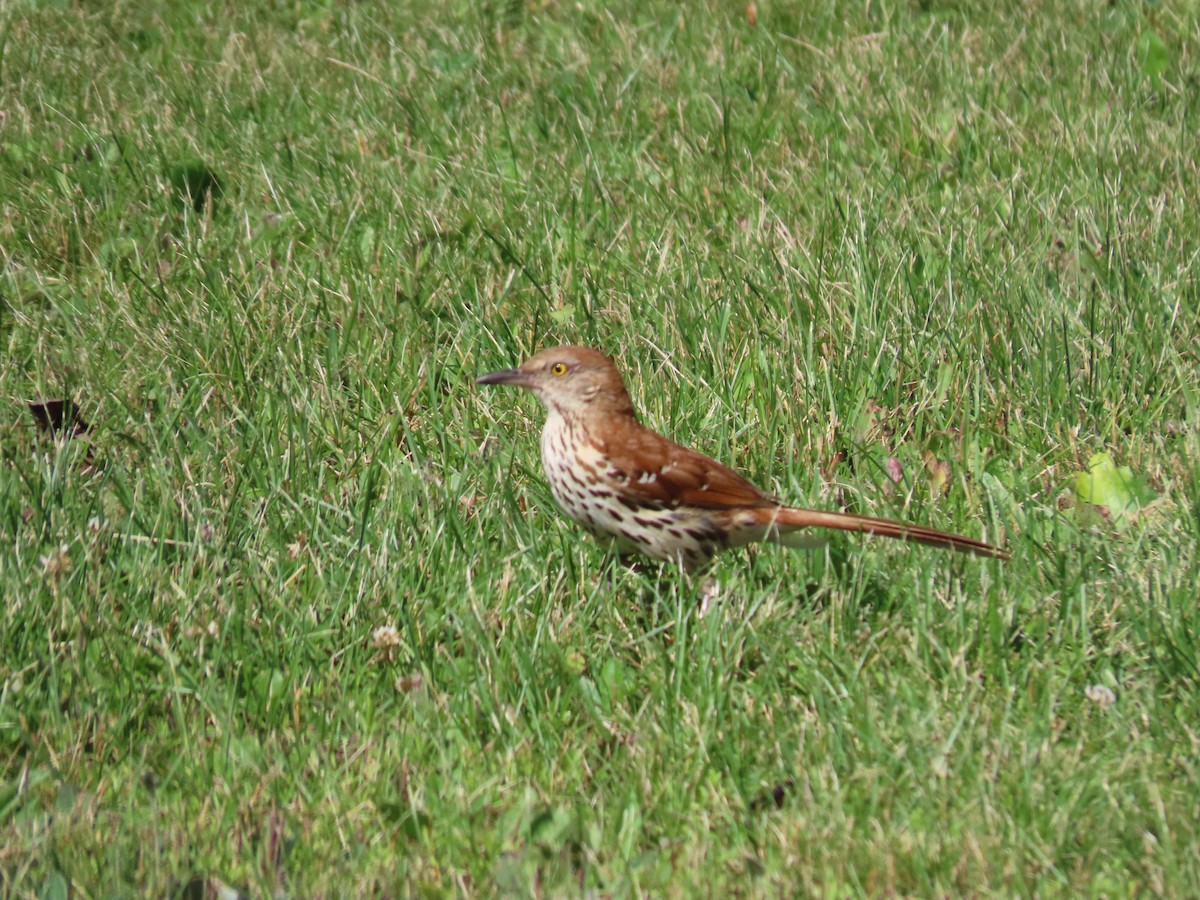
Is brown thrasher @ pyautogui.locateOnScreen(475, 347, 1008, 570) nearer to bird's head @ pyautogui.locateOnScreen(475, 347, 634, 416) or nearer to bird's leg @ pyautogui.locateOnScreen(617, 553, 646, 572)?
bird's head @ pyautogui.locateOnScreen(475, 347, 634, 416)

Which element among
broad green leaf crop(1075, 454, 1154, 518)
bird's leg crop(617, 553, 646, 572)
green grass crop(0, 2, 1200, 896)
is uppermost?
green grass crop(0, 2, 1200, 896)

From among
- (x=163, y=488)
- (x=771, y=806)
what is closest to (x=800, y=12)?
(x=163, y=488)

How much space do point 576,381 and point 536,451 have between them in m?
0.44

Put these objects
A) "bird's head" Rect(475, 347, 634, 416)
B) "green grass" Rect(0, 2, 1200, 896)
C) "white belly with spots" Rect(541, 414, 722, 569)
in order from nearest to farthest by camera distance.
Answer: "green grass" Rect(0, 2, 1200, 896)
"white belly with spots" Rect(541, 414, 722, 569)
"bird's head" Rect(475, 347, 634, 416)

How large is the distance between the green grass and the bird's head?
0.26 metres

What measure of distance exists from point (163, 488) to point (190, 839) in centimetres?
113

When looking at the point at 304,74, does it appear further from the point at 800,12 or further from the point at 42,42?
the point at 800,12

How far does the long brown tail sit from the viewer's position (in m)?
3.35

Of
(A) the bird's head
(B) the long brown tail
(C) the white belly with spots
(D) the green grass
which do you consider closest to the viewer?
(D) the green grass

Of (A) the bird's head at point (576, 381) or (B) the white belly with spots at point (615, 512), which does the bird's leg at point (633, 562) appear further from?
(A) the bird's head at point (576, 381)

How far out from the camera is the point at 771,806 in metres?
2.83

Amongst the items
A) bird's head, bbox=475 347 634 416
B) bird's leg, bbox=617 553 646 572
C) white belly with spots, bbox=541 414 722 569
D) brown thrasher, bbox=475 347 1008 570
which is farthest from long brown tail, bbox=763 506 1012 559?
bird's head, bbox=475 347 634 416

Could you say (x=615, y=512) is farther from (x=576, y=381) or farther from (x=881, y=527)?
(x=881, y=527)

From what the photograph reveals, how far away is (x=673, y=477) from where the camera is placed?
142 inches
